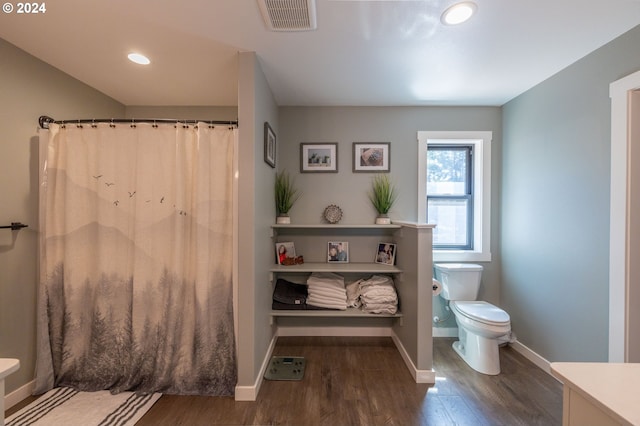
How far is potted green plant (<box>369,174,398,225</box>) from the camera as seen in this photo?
95.3 inches

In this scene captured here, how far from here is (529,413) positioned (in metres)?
1.55

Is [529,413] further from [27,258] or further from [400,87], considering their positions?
[27,258]

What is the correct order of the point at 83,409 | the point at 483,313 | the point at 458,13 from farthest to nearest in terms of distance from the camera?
the point at 483,313, the point at 83,409, the point at 458,13

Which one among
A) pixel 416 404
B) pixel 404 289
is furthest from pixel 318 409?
pixel 404 289

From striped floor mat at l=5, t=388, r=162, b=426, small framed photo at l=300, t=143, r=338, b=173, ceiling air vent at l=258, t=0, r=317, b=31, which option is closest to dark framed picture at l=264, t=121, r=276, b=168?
small framed photo at l=300, t=143, r=338, b=173

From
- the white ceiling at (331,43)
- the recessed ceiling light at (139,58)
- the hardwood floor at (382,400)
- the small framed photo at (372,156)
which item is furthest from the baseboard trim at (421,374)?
the recessed ceiling light at (139,58)

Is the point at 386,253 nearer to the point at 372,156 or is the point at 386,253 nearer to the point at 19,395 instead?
the point at 372,156

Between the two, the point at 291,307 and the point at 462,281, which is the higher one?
the point at 462,281

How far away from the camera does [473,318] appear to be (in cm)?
197

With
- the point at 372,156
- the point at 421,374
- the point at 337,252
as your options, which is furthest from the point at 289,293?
the point at 372,156

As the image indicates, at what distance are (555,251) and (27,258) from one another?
3.86 meters

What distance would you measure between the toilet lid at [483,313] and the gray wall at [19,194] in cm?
321

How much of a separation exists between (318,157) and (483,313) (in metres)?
2.02

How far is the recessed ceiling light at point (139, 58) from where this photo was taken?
5.63 ft
